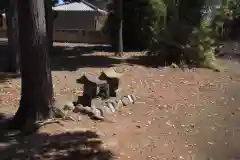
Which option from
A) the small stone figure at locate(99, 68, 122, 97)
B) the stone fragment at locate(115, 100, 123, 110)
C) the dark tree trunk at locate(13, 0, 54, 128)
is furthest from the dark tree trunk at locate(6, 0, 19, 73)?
the dark tree trunk at locate(13, 0, 54, 128)

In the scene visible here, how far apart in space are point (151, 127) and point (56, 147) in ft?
6.59

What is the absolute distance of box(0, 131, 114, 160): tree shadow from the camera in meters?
Answer: 6.20

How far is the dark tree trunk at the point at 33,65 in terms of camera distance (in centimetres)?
730

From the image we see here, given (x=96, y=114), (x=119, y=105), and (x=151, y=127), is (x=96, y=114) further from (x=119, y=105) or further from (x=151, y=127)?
(x=119, y=105)

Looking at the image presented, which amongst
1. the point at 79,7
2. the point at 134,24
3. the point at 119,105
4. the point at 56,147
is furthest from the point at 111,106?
the point at 79,7

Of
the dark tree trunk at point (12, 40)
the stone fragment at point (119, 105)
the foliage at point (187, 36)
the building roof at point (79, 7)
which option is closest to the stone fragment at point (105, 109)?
the stone fragment at point (119, 105)

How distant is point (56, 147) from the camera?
→ 6434mm

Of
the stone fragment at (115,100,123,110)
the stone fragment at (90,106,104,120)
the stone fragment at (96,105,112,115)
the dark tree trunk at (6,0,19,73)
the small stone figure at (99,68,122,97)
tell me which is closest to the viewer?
the stone fragment at (90,106,104,120)

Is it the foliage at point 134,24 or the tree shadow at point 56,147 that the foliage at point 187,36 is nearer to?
the foliage at point 134,24

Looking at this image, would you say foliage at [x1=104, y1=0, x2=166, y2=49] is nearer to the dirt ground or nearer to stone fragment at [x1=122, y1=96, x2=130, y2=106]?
the dirt ground

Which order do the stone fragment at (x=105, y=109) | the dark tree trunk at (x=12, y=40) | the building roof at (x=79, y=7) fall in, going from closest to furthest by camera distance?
the stone fragment at (x=105, y=109)
the dark tree trunk at (x=12, y=40)
the building roof at (x=79, y=7)

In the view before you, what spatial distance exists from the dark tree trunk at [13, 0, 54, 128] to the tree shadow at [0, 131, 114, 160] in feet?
1.79

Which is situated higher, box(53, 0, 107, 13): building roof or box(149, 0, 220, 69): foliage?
box(53, 0, 107, 13): building roof

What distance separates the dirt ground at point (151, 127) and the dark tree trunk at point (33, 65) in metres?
0.41
